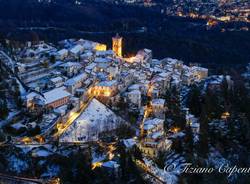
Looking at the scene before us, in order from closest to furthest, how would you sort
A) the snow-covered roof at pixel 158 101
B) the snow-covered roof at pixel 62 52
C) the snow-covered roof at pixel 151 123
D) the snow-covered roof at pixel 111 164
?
the snow-covered roof at pixel 111 164 → the snow-covered roof at pixel 151 123 → the snow-covered roof at pixel 158 101 → the snow-covered roof at pixel 62 52

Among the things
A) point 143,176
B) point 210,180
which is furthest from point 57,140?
point 210,180

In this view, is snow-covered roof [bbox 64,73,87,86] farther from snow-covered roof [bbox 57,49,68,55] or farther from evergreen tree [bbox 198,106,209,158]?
evergreen tree [bbox 198,106,209,158]

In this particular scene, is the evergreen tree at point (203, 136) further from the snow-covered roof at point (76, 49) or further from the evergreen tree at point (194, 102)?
the snow-covered roof at point (76, 49)

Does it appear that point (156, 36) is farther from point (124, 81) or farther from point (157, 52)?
point (124, 81)

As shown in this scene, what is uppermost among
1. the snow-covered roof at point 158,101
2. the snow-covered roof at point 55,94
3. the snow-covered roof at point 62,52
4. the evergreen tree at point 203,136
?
the snow-covered roof at point 62,52

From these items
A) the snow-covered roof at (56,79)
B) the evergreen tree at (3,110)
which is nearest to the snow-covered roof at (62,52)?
the snow-covered roof at (56,79)

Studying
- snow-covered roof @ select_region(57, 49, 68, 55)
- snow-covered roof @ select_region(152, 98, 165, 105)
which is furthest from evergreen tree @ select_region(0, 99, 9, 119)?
snow-covered roof @ select_region(57, 49, 68, 55)

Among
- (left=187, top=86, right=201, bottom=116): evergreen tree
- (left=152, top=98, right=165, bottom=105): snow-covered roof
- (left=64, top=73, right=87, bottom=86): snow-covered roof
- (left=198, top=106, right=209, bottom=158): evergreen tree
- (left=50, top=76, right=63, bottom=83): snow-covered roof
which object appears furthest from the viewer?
(left=187, top=86, right=201, bottom=116): evergreen tree
